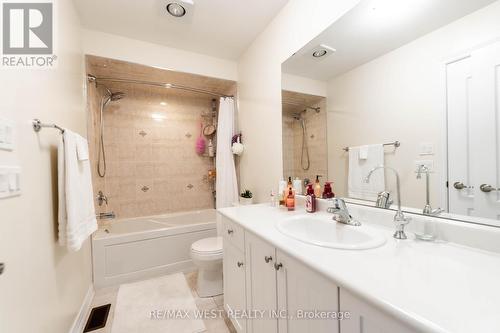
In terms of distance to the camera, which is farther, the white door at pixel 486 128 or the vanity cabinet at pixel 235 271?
the vanity cabinet at pixel 235 271

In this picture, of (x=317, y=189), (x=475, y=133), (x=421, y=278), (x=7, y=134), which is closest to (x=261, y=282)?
(x=421, y=278)

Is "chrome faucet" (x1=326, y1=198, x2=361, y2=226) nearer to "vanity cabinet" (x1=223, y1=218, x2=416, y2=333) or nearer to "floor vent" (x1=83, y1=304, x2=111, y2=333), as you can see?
"vanity cabinet" (x1=223, y1=218, x2=416, y2=333)

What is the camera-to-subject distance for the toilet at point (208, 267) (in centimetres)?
178

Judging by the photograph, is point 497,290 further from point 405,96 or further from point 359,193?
point 405,96

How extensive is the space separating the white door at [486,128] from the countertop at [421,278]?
20 cm

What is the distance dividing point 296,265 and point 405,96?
38.7 inches

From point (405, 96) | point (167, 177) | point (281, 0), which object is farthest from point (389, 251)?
point (167, 177)

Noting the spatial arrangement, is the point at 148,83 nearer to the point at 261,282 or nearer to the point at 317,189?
the point at 317,189

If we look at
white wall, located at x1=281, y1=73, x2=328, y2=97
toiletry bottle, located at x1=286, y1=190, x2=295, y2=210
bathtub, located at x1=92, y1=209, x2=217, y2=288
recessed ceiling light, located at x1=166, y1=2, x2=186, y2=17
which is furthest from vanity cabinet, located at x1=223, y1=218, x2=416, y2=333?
recessed ceiling light, located at x1=166, y1=2, x2=186, y2=17

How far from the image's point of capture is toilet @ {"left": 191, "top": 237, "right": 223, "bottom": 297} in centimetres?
178

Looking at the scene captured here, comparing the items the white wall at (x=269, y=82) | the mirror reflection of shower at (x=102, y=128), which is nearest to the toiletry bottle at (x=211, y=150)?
the white wall at (x=269, y=82)

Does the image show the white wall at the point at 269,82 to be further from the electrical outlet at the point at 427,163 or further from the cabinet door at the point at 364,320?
the cabinet door at the point at 364,320

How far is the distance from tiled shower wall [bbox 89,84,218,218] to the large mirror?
6.96 feet

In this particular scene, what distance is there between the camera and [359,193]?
1.26 m
